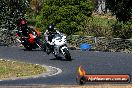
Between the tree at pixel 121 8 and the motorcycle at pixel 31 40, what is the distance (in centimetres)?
538

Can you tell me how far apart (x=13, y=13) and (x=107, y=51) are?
9.88 m

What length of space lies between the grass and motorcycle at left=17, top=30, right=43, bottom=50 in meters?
5.01

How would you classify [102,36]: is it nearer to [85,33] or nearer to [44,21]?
[85,33]

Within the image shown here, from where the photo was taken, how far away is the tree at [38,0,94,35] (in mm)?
33812

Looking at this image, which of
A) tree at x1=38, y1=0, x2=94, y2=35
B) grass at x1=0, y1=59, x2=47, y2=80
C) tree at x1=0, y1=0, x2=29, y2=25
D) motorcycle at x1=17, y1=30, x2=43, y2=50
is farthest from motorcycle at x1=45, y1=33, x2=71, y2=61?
tree at x1=0, y1=0, x2=29, y2=25

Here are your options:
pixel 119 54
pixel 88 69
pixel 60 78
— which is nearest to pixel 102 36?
pixel 119 54

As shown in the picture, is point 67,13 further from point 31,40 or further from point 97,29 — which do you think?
point 31,40

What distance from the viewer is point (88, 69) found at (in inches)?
755

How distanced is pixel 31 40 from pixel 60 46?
472cm

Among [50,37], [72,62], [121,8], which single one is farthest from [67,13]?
[72,62]

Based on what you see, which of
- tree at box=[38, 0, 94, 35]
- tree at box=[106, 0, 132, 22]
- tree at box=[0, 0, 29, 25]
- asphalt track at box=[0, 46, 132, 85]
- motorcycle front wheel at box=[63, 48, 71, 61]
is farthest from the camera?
tree at box=[38, 0, 94, 35]

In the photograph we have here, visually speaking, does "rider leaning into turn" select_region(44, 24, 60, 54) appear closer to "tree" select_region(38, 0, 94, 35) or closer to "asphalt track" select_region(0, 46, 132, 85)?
"asphalt track" select_region(0, 46, 132, 85)

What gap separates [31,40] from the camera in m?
26.7

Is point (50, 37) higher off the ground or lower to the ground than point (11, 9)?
lower
